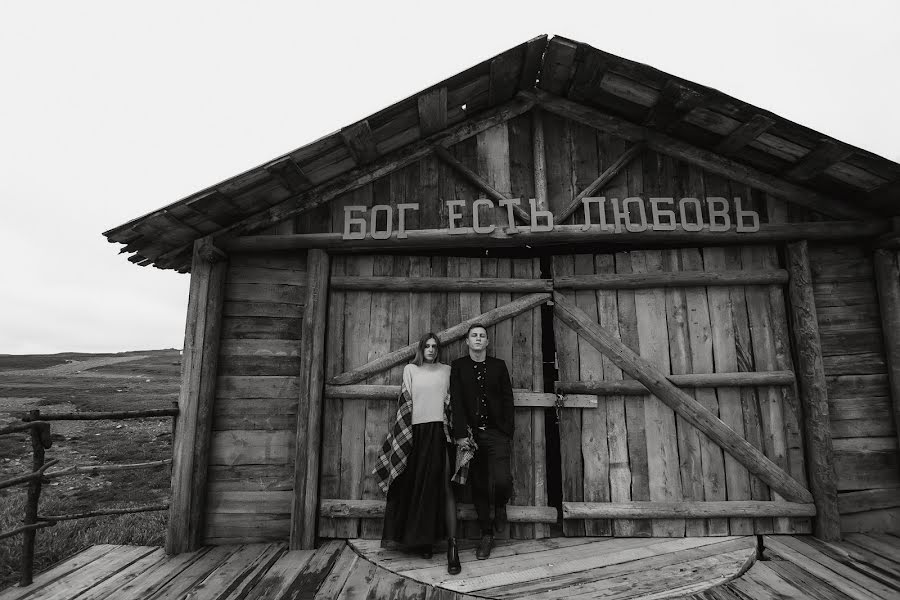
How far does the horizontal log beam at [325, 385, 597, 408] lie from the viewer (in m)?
4.48

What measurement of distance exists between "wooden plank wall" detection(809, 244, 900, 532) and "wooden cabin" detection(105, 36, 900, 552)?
0.02 m

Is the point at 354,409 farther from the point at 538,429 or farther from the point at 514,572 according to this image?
the point at 514,572

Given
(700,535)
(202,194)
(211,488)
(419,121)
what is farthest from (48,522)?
(700,535)

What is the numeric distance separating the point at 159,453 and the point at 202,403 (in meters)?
9.46

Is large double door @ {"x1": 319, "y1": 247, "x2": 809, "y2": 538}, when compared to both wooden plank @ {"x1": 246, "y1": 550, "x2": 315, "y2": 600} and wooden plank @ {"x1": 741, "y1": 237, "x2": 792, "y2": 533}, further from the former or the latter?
wooden plank @ {"x1": 246, "y1": 550, "x2": 315, "y2": 600}

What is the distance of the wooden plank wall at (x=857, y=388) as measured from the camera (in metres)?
4.28

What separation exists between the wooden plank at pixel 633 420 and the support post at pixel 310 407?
2.97 m

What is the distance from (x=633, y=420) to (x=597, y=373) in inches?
22.9

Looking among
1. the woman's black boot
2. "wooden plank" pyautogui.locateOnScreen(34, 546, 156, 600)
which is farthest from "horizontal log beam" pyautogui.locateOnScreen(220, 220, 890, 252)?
"wooden plank" pyautogui.locateOnScreen(34, 546, 156, 600)

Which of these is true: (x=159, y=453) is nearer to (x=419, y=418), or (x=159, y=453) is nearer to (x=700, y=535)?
(x=419, y=418)

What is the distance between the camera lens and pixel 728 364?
451cm

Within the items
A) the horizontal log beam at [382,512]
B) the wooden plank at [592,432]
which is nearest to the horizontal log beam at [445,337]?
the wooden plank at [592,432]

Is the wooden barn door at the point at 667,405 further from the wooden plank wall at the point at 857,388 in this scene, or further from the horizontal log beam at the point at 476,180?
the horizontal log beam at the point at 476,180

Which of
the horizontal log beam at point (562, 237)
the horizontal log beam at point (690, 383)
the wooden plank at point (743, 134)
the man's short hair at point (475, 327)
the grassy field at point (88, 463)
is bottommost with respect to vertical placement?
the grassy field at point (88, 463)
